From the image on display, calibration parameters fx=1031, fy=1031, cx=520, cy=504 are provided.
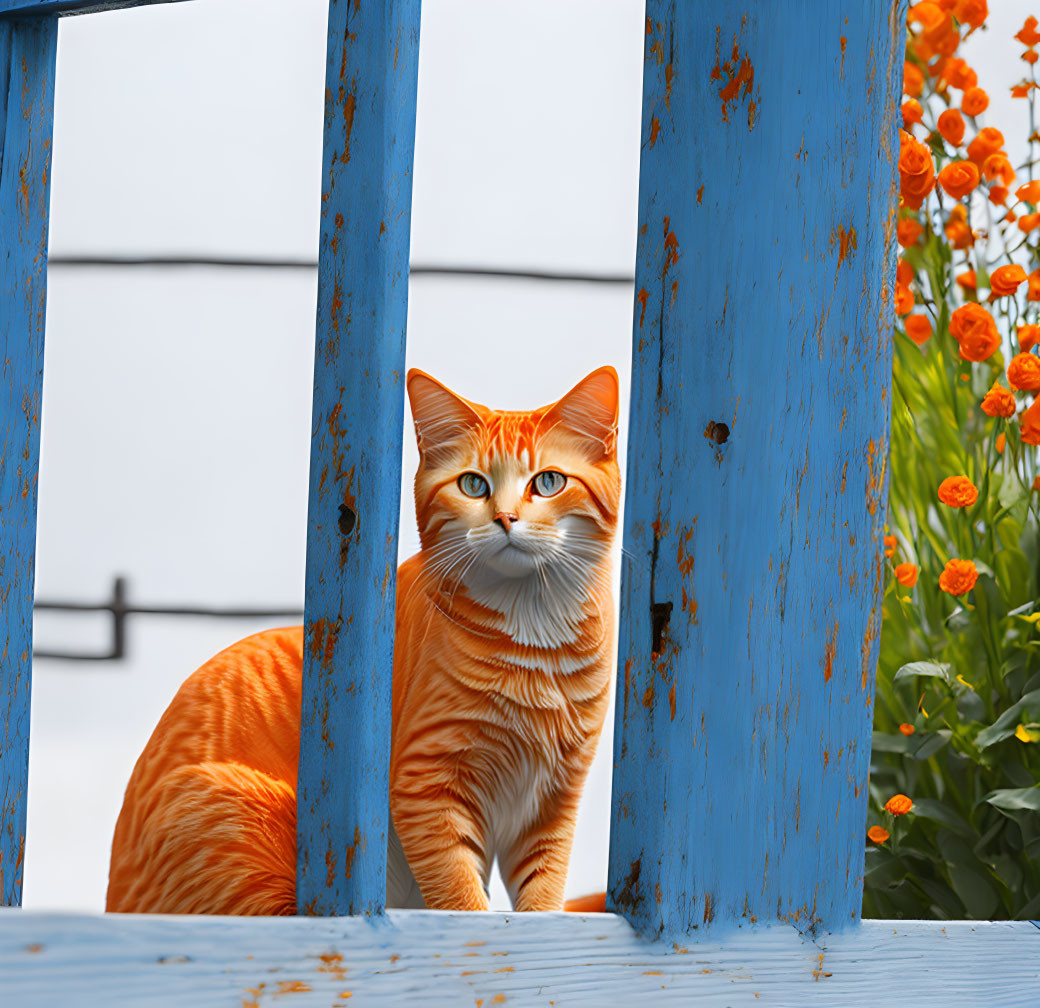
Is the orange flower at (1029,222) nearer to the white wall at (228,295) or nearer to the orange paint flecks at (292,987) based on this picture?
the white wall at (228,295)

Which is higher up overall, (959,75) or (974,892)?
(959,75)

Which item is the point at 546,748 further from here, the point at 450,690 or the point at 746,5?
the point at 746,5

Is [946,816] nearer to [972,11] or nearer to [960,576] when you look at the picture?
[960,576]

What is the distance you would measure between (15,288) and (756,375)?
0.59 metres

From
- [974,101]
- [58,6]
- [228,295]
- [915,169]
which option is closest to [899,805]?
[915,169]

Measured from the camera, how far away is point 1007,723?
0.96 m

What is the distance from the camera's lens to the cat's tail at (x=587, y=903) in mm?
873

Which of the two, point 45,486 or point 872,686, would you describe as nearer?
point 872,686

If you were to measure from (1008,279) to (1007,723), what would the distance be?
433mm

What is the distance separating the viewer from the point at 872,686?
1.99ft

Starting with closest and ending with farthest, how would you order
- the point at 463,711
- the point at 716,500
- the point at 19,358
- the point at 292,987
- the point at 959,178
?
1. the point at 292,987
2. the point at 716,500
3. the point at 463,711
4. the point at 19,358
5. the point at 959,178

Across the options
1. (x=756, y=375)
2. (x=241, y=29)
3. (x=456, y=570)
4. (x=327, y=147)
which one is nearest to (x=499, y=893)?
(x=456, y=570)

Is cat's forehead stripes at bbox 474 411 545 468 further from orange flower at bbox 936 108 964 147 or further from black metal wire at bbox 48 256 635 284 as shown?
orange flower at bbox 936 108 964 147

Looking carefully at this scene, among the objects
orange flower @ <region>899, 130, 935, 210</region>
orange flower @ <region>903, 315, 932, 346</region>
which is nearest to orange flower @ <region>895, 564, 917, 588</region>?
orange flower @ <region>903, 315, 932, 346</region>
